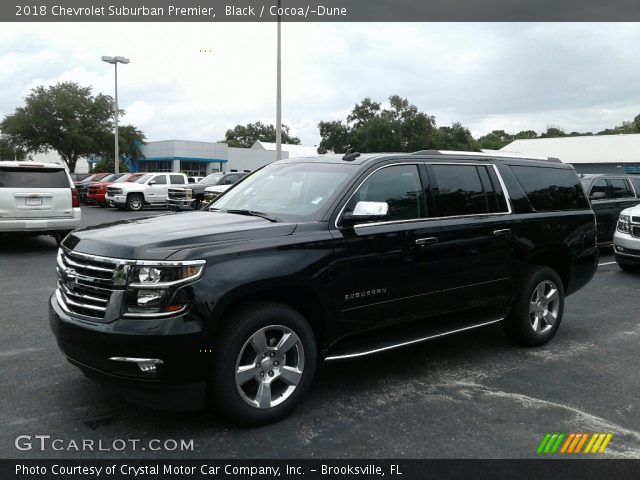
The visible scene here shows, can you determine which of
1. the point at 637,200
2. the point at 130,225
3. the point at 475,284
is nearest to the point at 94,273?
the point at 130,225

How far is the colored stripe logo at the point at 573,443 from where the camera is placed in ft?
11.9

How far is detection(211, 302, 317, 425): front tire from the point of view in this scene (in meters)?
3.61

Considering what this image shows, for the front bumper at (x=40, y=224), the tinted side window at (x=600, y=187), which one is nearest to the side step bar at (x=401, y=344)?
the tinted side window at (x=600, y=187)

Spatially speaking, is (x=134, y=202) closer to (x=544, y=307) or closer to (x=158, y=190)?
(x=158, y=190)

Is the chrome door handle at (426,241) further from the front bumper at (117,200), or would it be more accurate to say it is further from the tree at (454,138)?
the tree at (454,138)

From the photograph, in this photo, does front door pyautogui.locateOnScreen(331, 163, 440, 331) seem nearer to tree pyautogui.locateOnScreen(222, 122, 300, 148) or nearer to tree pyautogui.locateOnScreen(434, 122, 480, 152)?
tree pyautogui.locateOnScreen(434, 122, 480, 152)

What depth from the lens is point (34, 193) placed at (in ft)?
37.4

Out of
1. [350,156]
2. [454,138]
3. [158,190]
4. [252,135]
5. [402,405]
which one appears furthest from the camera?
[252,135]

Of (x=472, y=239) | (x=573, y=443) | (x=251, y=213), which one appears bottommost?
(x=573, y=443)

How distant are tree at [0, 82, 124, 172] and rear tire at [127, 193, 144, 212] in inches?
1298

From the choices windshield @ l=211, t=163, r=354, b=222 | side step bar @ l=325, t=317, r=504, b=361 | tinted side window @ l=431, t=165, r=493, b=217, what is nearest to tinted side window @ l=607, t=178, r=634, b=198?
tinted side window @ l=431, t=165, r=493, b=217

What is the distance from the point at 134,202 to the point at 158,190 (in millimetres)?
1321

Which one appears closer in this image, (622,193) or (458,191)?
(458,191)

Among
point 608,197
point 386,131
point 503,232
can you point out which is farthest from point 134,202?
point 386,131
